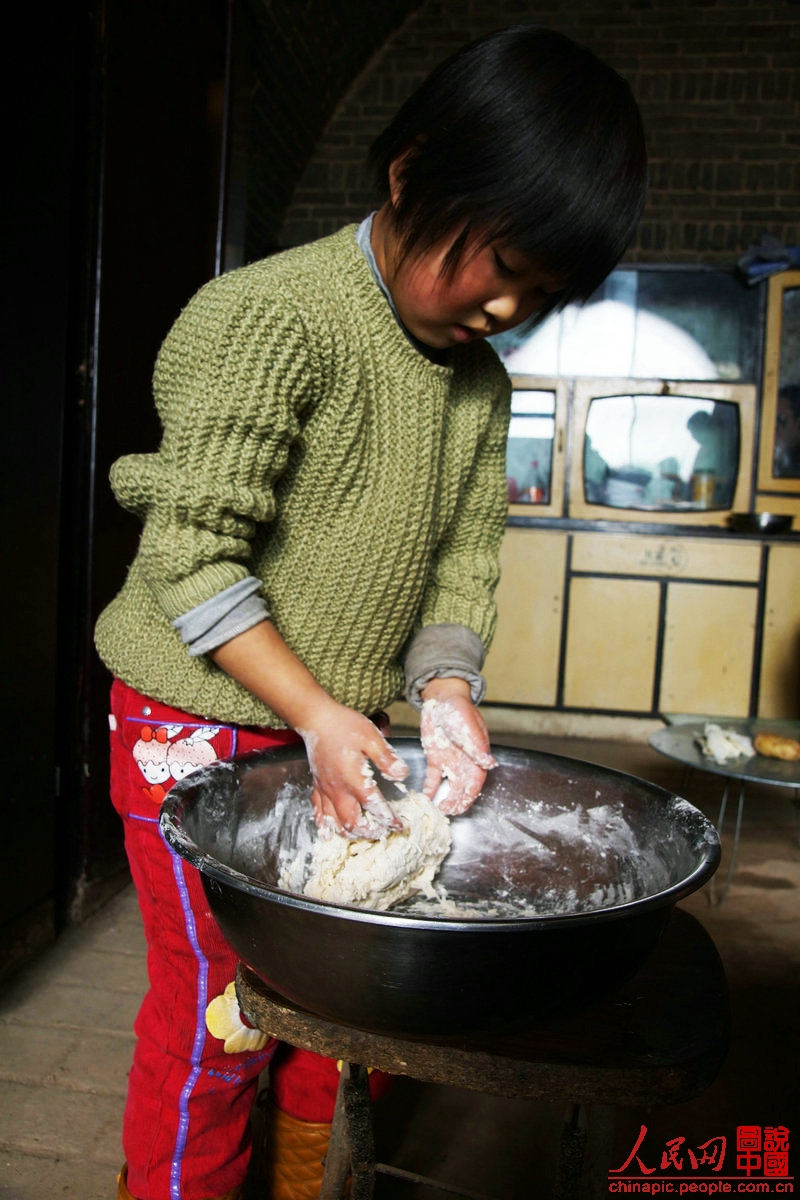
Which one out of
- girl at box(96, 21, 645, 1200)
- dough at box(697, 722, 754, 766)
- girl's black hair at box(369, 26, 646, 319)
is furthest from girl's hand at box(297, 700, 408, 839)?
dough at box(697, 722, 754, 766)

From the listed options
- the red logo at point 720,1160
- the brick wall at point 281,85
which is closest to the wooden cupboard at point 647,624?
the brick wall at point 281,85

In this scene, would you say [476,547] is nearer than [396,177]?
No

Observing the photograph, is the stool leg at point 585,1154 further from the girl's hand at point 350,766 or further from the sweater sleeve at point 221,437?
the sweater sleeve at point 221,437

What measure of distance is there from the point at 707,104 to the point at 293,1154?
5147 mm

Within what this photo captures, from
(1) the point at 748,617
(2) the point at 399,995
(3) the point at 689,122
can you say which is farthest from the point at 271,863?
(3) the point at 689,122

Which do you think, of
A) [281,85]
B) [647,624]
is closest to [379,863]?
[647,624]

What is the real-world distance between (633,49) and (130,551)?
163 inches

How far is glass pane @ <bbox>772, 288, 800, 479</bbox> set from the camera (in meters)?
4.51

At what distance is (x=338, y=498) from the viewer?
925 millimetres

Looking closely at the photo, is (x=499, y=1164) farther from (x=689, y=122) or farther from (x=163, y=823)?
(x=689, y=122)

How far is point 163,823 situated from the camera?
0.71 meters

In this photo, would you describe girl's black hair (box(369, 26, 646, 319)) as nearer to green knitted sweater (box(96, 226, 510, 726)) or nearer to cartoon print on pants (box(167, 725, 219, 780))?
green knitted sweater (box(96, 226, 510, 726))

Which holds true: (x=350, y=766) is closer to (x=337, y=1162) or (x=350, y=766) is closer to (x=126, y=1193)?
(x=337, y=1162)

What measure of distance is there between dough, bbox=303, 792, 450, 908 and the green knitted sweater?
16cm
